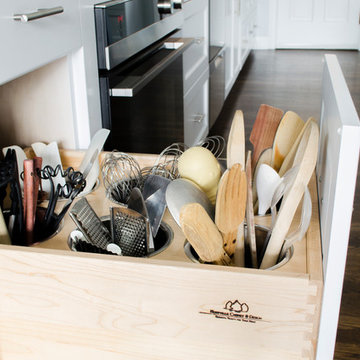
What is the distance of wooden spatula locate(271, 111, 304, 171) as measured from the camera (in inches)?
34.6

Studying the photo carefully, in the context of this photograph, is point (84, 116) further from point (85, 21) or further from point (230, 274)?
point (230, 274)

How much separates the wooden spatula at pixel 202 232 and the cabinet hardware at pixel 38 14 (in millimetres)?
357

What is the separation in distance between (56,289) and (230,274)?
0.78 feet

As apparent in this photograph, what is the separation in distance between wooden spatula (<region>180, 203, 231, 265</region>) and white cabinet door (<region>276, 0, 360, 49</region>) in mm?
5189

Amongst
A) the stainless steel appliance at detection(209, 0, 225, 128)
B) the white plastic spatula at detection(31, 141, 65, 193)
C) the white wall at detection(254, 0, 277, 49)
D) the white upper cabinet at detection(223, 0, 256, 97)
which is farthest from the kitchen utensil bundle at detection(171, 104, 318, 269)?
the white wall at detection(254, 0, 277, 49)

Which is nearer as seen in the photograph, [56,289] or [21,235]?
[56,289]

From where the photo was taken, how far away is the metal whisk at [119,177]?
0.94 metres

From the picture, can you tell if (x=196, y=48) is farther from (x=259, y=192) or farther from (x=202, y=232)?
(x=202, y=232)

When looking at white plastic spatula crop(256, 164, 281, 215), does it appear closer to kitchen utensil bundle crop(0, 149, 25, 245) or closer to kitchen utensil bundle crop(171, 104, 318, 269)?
kitchen utensil bundle crop(171, 104, 318, 269)

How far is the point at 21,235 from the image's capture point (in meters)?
0.79

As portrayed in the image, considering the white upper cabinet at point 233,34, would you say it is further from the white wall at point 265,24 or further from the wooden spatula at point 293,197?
the wooden spatula at point 293,197

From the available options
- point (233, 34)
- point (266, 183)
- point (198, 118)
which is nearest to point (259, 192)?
point (266, 183)

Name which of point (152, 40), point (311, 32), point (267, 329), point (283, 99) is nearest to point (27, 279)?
point (267, 329)

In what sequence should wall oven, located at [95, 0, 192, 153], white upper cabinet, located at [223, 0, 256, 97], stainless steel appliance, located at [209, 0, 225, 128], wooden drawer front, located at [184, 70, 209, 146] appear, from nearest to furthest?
wall oven, located at [95, 0, 192, 153]
wooden drawer front, located at [184, 70, 209, 146]
stainless steel appliance, located at [209, 0, 225, 128]
white upper cabinet, located at [223, 0, 256, 97]
